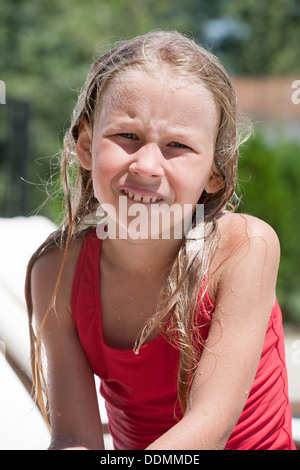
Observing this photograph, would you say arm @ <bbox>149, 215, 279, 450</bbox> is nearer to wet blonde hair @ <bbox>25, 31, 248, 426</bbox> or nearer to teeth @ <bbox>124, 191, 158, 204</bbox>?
wet blonde hair @ <bbox>25, 31, 248, 426</bbox>

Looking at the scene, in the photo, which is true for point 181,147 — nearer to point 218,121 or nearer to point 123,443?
point 218,121

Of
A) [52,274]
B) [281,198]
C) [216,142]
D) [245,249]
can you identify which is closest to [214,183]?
[216,142]

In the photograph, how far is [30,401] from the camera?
240 cm

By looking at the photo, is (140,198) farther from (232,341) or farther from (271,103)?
(271,103)

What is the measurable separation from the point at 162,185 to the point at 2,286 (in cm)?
158

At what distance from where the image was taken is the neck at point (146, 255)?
6.19ft

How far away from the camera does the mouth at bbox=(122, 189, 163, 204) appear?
5.38 ft

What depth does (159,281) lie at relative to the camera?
1.90 metres

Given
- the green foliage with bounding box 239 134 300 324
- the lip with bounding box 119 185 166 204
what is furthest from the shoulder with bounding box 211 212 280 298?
the green foliage with bounding box 239 134 300 324

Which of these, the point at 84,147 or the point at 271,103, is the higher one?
the point at 271,103

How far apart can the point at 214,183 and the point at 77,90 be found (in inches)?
22.5

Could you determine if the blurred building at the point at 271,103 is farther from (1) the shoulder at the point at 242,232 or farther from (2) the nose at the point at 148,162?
(2) the nose at the point at 148,162

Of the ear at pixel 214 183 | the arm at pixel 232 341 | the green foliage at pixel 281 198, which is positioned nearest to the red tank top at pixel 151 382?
the arm at pixel 232 341
